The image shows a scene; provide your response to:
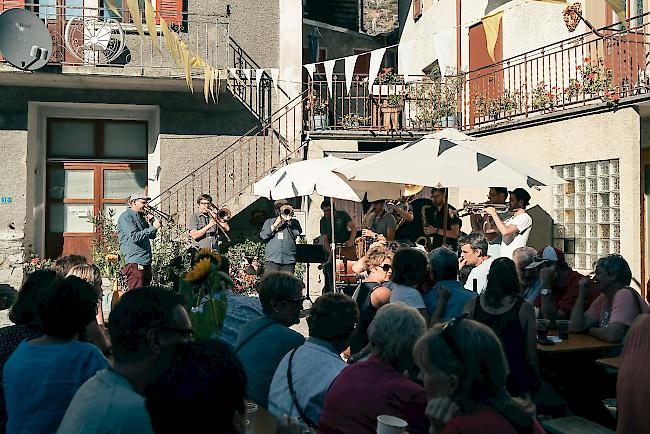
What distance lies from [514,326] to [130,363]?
2621 mm

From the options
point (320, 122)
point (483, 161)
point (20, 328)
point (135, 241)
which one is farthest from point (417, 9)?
point (20, 328)

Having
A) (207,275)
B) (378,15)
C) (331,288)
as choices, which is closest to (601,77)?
(331,288)

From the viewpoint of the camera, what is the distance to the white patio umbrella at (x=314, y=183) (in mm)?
9094


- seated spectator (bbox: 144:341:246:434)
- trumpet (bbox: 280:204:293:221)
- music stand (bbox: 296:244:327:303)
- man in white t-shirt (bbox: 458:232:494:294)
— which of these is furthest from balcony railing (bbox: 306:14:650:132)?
seated spectator (bbox: 144:341:246:434)

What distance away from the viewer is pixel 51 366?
284 cm

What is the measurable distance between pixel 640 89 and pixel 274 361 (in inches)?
290

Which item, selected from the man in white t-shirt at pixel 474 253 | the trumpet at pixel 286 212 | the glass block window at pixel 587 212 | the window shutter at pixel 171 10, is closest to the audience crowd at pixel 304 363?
the man in white t-shirt at pixel 474 253

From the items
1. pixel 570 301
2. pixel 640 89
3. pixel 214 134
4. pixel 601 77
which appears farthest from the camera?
pixel 214 134

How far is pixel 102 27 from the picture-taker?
40.0ft

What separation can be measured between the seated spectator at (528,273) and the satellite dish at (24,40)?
886 centimetres

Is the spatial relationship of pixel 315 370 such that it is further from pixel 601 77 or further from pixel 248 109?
pixel 248 109

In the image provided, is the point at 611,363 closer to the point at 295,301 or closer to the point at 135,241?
the point at 295,301

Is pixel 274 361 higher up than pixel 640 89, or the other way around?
pixel 640 89

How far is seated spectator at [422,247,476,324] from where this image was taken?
4707 millimetres
